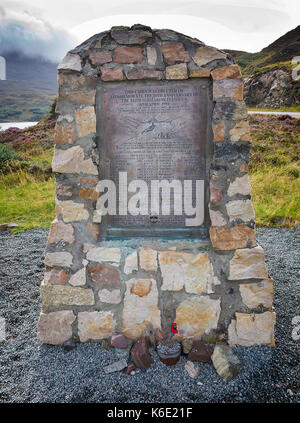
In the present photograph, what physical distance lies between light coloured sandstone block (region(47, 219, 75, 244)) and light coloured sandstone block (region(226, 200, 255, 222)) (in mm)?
1399

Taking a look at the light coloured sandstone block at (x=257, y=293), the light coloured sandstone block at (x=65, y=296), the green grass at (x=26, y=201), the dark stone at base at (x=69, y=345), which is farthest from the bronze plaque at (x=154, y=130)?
the green grass at (x=26, y=201)

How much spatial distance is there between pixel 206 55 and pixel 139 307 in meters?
2.21

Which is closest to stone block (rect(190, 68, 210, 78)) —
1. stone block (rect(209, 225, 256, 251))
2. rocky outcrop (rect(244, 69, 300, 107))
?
stone block (rect(209, 225, 256, 251))

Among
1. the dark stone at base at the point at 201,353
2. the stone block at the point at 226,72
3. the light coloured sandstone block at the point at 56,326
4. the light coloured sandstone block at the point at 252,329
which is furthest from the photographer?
the light coloured sandstone block at the point at 56,326

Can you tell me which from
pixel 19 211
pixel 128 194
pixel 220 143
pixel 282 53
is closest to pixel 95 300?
pixel 128 194

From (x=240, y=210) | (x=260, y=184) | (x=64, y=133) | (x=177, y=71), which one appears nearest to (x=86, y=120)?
(x=64, y=133)

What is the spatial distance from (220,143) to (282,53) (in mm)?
35251

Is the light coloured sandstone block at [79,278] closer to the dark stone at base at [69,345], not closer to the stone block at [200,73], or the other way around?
the dark stone at base at [69,345]

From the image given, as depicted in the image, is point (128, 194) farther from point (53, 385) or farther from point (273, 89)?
point (273, 89)

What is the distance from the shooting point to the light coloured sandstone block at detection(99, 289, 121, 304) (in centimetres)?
260

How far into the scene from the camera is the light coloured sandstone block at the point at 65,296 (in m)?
2.61

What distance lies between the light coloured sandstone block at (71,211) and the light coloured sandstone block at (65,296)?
2.06 ft

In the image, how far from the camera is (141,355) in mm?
2406

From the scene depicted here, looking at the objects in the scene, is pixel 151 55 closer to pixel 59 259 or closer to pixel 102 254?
pixel 102 254
